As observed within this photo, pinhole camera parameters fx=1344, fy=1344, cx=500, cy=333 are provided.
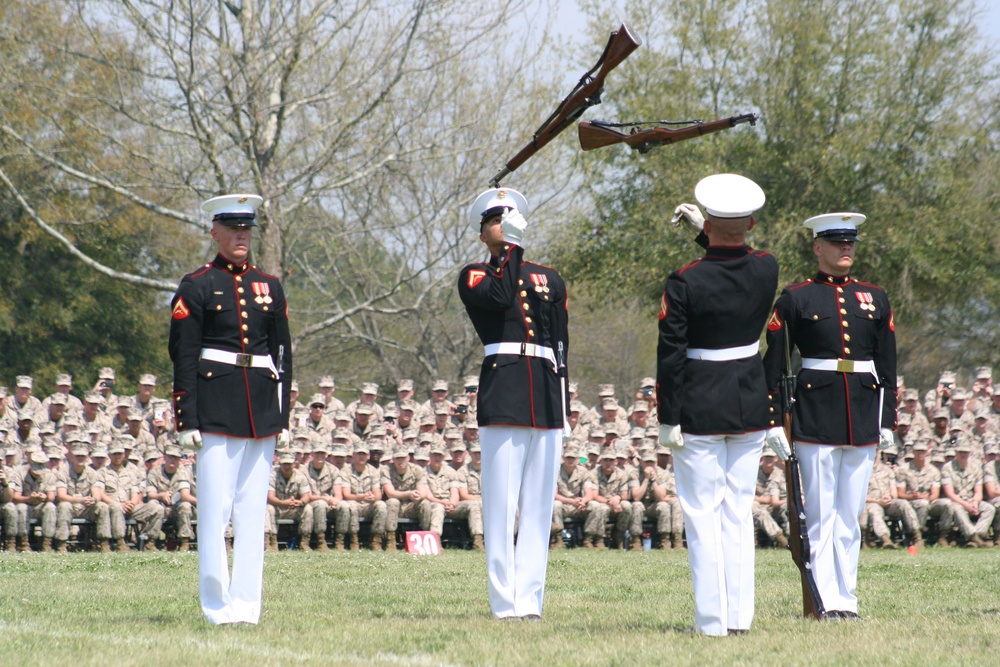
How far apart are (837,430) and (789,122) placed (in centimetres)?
2085

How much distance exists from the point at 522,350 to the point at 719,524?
1.54m

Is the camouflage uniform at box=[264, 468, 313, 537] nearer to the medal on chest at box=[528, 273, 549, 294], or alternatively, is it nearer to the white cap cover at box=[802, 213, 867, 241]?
the medal on chest at box=[528, 273, 549, 294]

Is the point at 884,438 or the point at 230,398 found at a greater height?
the point at 230,398

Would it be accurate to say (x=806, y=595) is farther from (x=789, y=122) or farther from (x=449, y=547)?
(x=789, y=122)

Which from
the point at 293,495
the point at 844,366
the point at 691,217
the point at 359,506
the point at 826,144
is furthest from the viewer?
the point at 826,144

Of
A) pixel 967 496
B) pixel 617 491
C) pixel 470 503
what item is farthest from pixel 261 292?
pixel 967 496

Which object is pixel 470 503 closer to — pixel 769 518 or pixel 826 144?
pixel 769 518

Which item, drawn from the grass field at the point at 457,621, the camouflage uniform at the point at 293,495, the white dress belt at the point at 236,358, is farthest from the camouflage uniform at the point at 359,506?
the white dress belt at the point at 236,358

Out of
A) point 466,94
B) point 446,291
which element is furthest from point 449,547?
point 446,291

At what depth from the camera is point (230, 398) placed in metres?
7.15

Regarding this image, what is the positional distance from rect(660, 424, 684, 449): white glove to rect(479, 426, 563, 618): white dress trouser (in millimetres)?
1023

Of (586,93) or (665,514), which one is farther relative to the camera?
(665,514)

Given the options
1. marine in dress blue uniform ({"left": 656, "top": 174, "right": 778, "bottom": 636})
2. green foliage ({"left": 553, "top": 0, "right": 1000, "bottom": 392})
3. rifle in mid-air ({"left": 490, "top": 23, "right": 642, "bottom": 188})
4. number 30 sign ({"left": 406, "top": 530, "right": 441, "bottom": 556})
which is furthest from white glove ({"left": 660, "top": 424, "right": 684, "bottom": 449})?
green foliage ({"left": 553, "top": 0, "right": 1000, "bottom": 392})

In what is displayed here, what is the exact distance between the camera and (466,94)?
82.6ft
